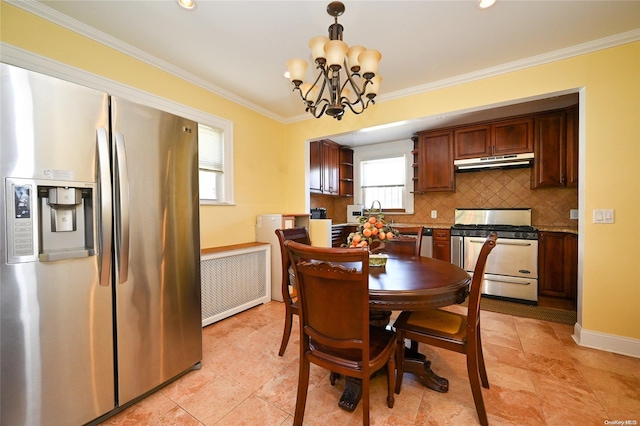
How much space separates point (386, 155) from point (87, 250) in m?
4.49

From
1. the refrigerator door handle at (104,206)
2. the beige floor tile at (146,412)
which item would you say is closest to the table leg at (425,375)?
the beige floor tile at (146,412)

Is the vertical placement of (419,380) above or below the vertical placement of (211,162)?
below

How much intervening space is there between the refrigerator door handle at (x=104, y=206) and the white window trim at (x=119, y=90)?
106 centimetres

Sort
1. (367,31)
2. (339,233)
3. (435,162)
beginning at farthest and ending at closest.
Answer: (339,233) → (435,162) → (367,31)

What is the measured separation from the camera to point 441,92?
2.73 metres

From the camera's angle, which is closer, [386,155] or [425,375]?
[425,375]

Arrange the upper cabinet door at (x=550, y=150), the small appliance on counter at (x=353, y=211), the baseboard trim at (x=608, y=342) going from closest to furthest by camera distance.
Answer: the baseboard trim at (x=608, y=342), the upper cabinet door at (x=550, y=150), the small appliance on counter at (x=353, y=211)

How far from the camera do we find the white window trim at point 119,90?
66.6 inches

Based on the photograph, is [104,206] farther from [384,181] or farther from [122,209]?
[384,181]

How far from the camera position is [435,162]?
4.05 meters

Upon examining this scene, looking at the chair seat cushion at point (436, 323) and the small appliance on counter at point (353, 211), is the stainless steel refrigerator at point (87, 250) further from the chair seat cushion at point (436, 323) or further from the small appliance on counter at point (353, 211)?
the small appliance on counter at point (353, 211)

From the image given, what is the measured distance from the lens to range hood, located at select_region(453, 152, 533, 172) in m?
3.43

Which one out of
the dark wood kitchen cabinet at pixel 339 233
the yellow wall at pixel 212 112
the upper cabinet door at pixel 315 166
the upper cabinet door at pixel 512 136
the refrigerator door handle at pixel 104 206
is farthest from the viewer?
the dark wood kitchen cabinet at pixel 339 233

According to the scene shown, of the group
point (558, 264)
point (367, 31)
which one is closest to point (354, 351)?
point (367, 31)
